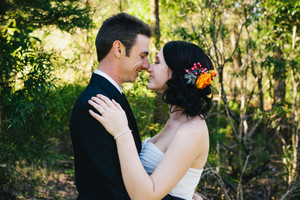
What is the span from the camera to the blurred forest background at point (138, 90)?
3.61 metres

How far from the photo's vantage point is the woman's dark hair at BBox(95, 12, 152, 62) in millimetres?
2037

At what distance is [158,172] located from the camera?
5.57ft

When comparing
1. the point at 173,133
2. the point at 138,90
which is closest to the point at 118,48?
the point at 173,133

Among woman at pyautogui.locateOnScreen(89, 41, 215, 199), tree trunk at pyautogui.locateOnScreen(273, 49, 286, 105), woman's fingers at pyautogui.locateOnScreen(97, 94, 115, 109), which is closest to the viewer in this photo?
woman at pyautogui.locateOnScreen(89, 41, 215, 199)

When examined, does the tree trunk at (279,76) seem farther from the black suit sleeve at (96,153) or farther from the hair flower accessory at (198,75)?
the black suit sleeve at (96,153)

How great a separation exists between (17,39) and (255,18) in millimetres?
3584

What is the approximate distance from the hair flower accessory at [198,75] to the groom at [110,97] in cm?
35

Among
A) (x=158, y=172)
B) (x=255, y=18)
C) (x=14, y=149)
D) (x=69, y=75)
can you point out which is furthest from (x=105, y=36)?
(x=69, y=75)

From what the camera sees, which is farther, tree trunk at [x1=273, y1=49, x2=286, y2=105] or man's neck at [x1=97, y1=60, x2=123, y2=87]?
tree trunk at [x1=273, y1=49, x2=286, y2=105]

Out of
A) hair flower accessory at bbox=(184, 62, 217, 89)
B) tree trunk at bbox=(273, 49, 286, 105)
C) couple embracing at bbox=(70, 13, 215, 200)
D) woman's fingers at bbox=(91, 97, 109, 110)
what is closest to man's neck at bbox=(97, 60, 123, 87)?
couple embracing at bbox=(70, 13, 215, 200)

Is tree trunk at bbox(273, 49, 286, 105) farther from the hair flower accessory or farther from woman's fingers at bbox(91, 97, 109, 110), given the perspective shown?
woman's fingers at bbox(91, 97, 109, 110)

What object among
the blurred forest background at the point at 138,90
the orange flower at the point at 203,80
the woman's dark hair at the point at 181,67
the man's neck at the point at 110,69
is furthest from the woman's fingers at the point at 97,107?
the blurred forest background at the point at 138,90

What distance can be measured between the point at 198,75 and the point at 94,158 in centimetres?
85

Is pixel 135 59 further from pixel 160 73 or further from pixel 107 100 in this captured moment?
pixel 107 100
